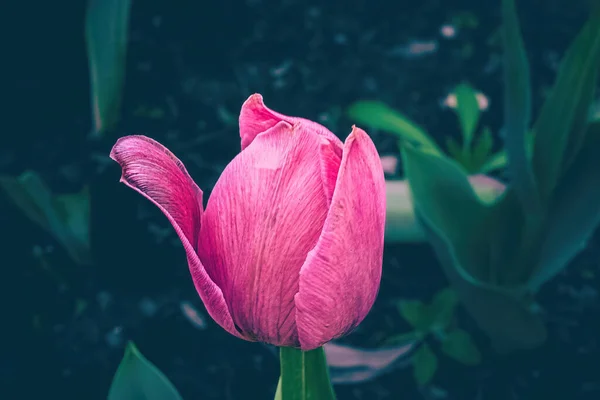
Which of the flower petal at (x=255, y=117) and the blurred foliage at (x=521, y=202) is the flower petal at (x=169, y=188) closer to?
the flower petal at (x=255, y=117)

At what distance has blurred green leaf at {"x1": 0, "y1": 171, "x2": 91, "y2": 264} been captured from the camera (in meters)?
1.09

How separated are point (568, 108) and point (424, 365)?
46 cm

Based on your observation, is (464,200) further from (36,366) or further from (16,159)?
(16,159)

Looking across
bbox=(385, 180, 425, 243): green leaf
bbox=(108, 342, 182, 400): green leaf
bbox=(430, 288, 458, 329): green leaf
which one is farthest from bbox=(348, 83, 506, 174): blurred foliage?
bbox=(108, 342, 182, 400): green leaf

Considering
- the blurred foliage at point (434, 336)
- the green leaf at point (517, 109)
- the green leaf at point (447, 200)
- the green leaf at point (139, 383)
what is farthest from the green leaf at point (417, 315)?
the green leaf at point (139, 383)

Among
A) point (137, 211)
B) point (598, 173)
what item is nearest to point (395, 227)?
point (598, 173)

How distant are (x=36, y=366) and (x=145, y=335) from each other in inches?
7.1

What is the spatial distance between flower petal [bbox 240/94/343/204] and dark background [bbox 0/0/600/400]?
0.66 metres

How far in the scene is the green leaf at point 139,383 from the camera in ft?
1.89

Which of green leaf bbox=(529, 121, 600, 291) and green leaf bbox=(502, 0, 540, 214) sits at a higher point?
green leaf bbox=(502, 0, 540, 214)

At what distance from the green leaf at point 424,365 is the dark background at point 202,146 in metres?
0.03

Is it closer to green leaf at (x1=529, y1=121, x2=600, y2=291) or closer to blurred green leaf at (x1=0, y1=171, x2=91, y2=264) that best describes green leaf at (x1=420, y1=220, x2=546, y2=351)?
green leaf at (x1=529, y1=121, x2=600, y2=291)

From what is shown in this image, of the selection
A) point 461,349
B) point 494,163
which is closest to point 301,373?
point 461,349

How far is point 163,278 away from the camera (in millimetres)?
1216
